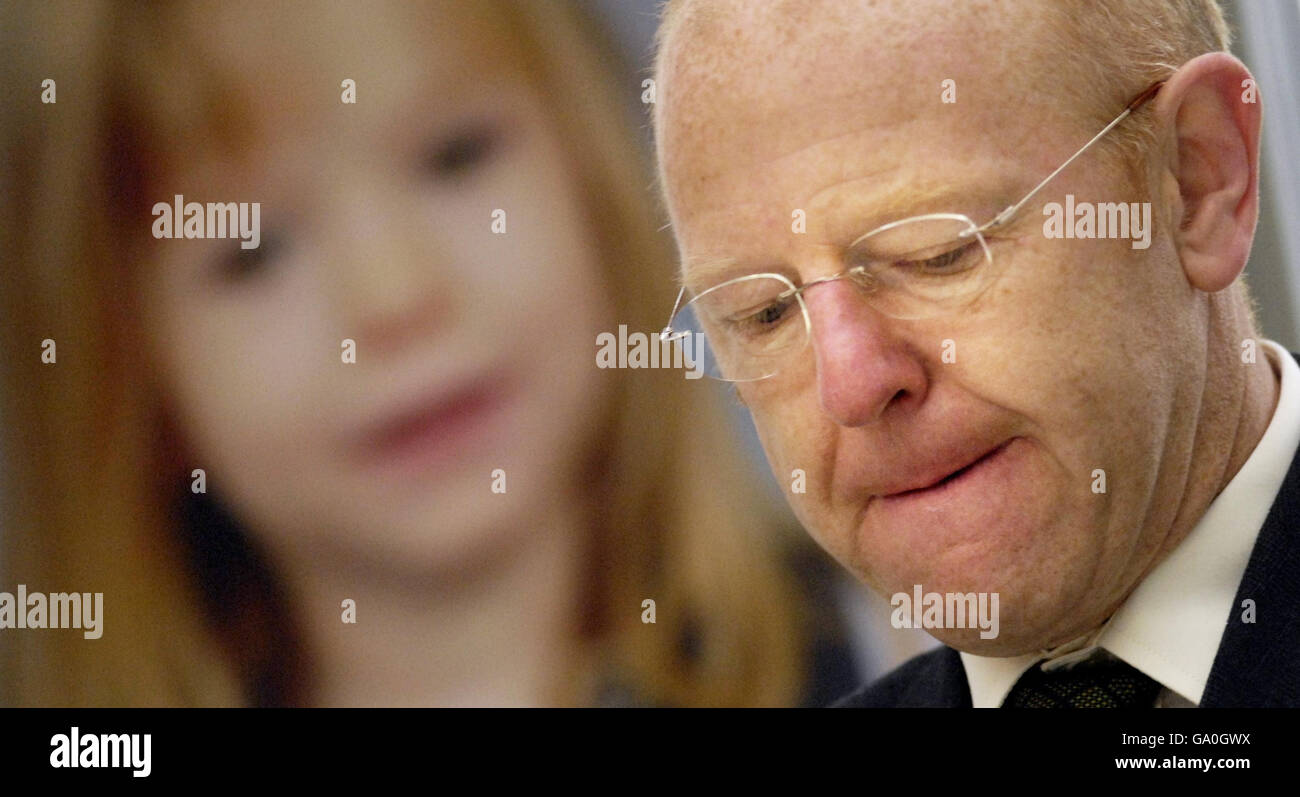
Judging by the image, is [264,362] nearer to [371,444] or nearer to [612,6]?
[371,444]

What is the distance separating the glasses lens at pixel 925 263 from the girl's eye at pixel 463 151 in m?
1.36

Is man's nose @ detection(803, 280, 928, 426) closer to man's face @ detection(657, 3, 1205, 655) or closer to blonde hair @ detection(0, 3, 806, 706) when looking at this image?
man's face @ detection(657, 3, 1205, 655)

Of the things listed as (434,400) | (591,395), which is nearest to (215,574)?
(434,400)

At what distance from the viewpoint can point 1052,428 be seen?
112 centimetres

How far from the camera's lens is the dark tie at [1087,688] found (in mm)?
1193

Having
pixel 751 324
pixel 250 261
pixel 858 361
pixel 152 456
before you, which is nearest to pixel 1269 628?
pixel 858 361

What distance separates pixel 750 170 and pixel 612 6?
Result: 51.4 inches

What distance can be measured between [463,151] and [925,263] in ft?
4.62

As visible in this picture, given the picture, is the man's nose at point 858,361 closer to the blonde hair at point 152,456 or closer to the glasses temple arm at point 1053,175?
the glasses temple arm at point 1053,175

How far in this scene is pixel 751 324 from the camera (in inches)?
51.2

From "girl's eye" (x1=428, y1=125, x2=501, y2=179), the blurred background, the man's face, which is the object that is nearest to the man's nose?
the man's face

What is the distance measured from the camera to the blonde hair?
2.37m

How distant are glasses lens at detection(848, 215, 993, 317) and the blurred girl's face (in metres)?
1.23

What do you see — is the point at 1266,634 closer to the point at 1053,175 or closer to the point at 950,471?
the point at 950,471
